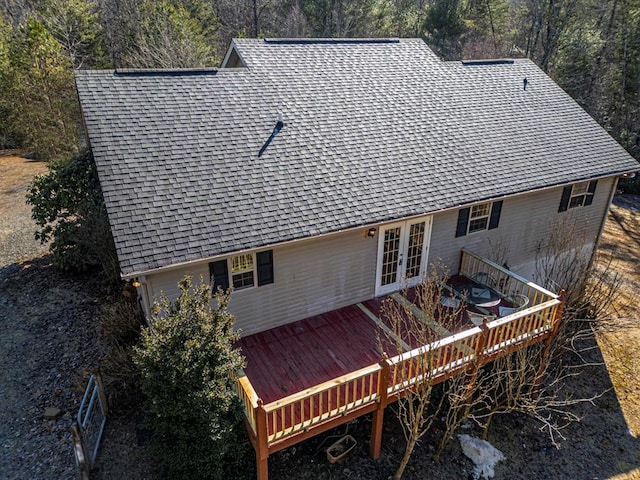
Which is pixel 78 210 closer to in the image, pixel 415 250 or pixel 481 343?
pixel 415 250

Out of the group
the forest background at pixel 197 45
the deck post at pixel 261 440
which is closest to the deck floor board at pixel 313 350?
the deck post at pixel 261 440

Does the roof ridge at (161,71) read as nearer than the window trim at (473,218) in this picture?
A: Yes

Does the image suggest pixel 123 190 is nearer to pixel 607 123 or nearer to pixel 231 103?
pixel 231 103

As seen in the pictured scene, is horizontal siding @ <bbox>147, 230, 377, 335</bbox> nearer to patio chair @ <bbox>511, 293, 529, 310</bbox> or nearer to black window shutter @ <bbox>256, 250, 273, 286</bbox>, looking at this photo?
black window shutter @ <bbox>256, 250, 273, 286</bbox>

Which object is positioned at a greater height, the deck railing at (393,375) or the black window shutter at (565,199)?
the black window shutter at (565,199)

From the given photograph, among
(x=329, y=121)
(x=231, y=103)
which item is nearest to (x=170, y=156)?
(x=231, y=103)

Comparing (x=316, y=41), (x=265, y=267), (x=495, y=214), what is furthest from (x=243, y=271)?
(x=316, y=41)

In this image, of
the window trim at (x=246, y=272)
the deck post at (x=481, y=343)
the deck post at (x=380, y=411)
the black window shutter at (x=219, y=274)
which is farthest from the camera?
the window trim at (x=246, y=272)

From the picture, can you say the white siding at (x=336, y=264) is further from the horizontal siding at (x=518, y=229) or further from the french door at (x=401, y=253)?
the french door at (x=401, y=253)
